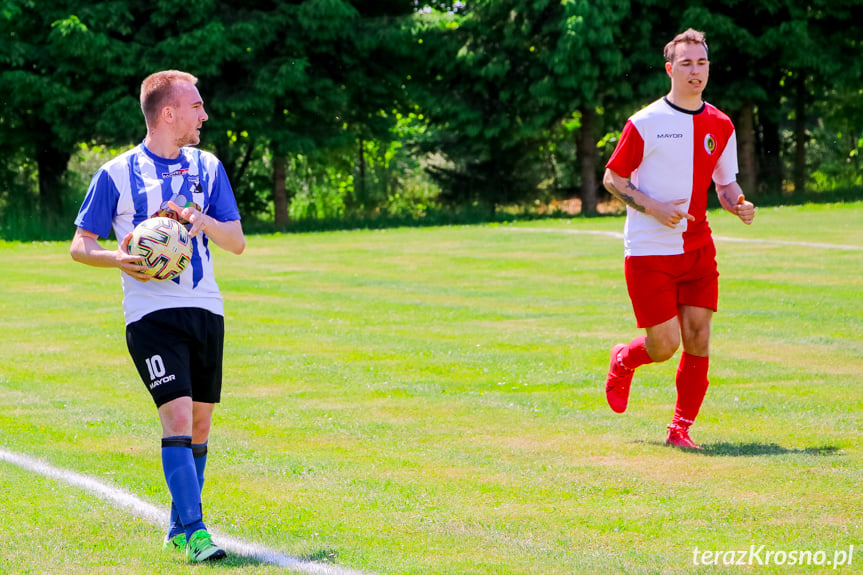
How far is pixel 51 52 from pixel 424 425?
A: 29.2 m

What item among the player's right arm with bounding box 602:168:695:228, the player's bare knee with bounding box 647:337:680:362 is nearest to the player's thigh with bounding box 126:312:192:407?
the player's right arm with bounding box 602:168:695:228

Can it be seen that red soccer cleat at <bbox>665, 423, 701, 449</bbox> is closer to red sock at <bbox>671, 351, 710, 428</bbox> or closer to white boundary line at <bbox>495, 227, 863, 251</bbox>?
red sock at <bbox>671, 351, 710, 428</bbox>

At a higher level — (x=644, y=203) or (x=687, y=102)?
(x=687, y=102)

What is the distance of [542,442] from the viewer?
7.66 meters

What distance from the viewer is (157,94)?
208 inches

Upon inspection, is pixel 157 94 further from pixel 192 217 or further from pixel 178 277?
pixel 178 277

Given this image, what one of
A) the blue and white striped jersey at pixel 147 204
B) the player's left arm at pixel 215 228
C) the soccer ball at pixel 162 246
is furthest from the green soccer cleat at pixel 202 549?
the player's left arm at pixel 215 228

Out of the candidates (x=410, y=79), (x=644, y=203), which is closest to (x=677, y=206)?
(x=644, y=203)

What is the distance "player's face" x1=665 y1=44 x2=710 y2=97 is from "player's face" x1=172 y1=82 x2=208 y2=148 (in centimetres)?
306

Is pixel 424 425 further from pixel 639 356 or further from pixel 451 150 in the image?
pixel 451 150

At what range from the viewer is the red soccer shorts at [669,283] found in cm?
732

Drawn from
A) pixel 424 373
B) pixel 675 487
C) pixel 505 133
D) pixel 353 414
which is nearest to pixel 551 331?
pixel 424 373

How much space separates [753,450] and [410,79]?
3314cm

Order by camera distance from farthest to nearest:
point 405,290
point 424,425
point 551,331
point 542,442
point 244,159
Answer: point 244,159
point 405,290
point 551,331
point 424,425
point 542,442
